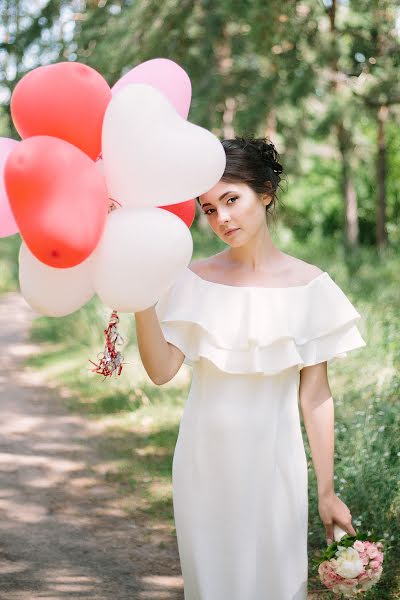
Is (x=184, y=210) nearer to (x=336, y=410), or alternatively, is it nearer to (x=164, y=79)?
(x=164, y=79)

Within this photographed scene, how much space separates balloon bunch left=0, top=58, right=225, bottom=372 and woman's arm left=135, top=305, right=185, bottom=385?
0.35ft

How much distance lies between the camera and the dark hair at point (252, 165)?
205 centimetres

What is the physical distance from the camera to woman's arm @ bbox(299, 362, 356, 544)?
2.08m

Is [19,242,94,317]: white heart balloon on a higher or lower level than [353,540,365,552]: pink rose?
higher

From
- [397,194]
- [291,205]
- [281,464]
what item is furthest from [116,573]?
[291,205]

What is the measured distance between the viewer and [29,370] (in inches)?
281

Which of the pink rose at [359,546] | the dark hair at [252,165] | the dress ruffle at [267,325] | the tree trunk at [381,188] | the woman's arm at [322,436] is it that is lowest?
the tree trunk at [381,188]

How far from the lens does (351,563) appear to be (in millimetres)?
1990

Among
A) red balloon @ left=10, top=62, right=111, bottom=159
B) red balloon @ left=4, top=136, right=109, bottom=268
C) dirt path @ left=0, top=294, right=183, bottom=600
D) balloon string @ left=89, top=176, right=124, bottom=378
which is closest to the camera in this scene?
red balloon @ left=4, top=136, right=109, bottom=268

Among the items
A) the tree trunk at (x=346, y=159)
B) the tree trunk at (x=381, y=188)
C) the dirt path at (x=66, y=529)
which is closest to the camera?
the dirt path at (x=66, y=529)

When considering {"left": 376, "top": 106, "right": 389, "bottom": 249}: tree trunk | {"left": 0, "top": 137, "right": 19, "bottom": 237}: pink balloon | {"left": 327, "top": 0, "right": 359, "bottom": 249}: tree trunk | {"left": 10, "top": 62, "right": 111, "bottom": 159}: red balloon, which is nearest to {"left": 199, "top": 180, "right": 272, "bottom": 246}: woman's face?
{"left": 10, "top": 62, "right": 111, "bottom": 159}: red balloon

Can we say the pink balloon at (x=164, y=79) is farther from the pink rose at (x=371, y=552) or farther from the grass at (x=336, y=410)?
the grass at (x=336, y=410)

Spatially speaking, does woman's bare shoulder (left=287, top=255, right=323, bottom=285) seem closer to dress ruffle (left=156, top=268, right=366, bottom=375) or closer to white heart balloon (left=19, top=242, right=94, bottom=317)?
dress ruffle (left=156, top=268, right=366, bottom=375)

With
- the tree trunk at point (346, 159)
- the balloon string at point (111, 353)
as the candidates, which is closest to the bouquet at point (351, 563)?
the balloon string at point (111, 353)
